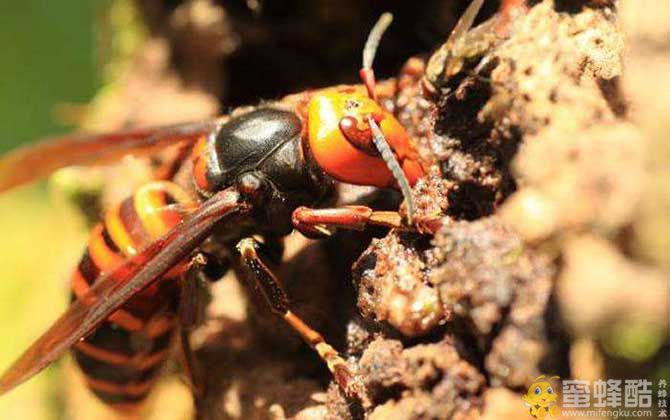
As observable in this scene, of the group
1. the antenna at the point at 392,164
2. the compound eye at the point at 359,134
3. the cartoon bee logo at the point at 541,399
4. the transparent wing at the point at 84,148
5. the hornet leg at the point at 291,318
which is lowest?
the cartoon bee logo at the point at 541,399

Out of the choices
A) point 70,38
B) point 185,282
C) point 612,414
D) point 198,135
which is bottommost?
point 612,414

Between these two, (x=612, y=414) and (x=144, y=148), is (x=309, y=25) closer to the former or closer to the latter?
(x=144, y=148)

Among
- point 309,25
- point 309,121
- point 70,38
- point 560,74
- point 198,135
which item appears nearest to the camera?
point 560,74

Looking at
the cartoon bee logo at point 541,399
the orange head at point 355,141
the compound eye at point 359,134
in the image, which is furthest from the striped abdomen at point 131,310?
the cartoon bee logo at point 541,399

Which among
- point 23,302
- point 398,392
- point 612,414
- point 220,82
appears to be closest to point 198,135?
point 220,82

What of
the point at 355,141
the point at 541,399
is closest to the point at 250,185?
the point at 355,141

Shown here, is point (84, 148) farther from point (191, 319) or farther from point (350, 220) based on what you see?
point (350, 220)

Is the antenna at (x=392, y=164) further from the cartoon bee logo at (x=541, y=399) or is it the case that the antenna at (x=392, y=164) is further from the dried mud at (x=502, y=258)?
the cartoon bee logo at (x=541, y=399)
